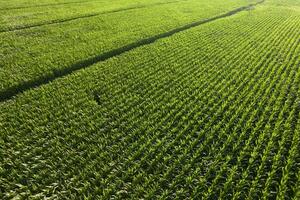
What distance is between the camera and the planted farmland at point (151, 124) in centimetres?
612

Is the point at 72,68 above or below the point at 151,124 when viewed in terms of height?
above

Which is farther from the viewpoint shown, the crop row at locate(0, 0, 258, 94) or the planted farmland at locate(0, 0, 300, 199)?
the crop row at locate(0, 0, 258, 94)

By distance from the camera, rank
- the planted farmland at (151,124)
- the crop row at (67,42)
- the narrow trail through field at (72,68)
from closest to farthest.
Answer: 1. the planted farmland at (151,124)
2. the narrow trail through field at (72,68)
3. the crop row at (67,42)

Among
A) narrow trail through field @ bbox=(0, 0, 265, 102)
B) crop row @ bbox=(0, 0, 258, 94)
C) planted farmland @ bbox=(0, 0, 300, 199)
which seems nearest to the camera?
planted farmland @ bbox=(0, 0, 300, 199)

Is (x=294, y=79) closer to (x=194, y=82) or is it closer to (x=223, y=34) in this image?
(x=194, y=82)

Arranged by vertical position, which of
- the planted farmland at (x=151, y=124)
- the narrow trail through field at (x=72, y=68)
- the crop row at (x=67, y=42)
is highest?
the crop row at (x=67, y=42)

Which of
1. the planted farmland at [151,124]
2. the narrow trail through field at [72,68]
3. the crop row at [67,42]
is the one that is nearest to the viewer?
the planted farmland at [151,124]

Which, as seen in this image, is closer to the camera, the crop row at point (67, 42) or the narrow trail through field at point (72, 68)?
the narrow trail through field at point (72, 68)

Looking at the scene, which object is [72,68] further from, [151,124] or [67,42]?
[151,124]

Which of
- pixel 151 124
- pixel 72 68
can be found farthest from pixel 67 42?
pixel 151 124

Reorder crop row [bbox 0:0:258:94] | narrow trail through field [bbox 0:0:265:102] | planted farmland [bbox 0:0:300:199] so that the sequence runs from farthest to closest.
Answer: crop row [bbox 0:0:258:94], narrow trail through field [bbox 0:0:265:102], planted farmland [bbox 0:0:300:199]

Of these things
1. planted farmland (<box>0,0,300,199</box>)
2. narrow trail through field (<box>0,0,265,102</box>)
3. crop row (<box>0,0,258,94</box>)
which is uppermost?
crop row (<box>0,0,258,94</box>)

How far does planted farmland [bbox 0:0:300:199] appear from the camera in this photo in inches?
241

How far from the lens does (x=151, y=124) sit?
833cm
